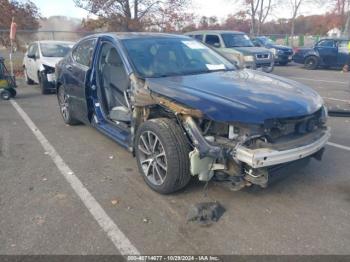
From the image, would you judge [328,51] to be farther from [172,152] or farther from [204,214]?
[204,214]

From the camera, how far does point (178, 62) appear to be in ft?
14.6

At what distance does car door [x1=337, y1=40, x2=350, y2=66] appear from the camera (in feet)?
52.5

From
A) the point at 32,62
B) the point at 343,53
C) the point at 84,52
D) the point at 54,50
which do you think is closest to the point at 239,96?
the point at 84,52

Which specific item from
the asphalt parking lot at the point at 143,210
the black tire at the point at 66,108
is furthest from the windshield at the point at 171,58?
the black tire at the point at 66,108

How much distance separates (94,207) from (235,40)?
11.1m

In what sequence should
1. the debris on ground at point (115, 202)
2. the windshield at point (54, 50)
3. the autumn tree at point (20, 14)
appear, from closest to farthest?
1. the debris on ground at point (115, 202)
2. the windshield at point (54, 50)
3. the autumn tree at point (20, 14)

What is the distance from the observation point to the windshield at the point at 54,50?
1059 centimetres

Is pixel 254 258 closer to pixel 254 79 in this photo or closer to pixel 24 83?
pixel 254 79

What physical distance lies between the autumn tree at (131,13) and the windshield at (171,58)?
1324 centimetres

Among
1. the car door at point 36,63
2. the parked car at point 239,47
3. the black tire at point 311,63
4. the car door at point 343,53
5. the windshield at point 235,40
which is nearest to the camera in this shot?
the car door at point 36,63

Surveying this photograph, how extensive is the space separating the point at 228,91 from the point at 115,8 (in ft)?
49.9

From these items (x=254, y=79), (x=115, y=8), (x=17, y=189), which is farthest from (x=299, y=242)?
(x=115, y=8)

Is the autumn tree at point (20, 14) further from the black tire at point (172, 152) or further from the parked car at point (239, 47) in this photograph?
the black tire at point (172, 152)

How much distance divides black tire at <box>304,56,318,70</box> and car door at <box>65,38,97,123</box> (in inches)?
555
